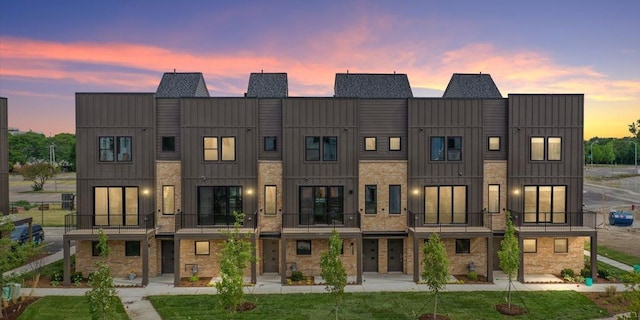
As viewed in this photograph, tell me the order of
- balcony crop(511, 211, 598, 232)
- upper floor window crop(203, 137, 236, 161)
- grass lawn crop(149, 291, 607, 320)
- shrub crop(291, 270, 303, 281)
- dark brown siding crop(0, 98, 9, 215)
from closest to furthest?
grass lawn crop(149, 291, 607, 320), shrub crop(291, 270, 303, 281), balcony crop(511, 211, 598, 232), upper floor window crop(203, 137, 236, 161), dark brown siding crop(0, 98, 9, 215)

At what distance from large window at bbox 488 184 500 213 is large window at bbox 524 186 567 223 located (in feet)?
4.90

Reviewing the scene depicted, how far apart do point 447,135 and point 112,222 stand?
62.5 ft

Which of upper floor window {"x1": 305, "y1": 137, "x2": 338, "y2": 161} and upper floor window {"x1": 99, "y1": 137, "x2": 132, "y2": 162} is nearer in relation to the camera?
upper floor window {"x1": 99, "y1": 137, "x2": 132, "y2": 162}

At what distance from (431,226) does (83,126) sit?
19.8 metres

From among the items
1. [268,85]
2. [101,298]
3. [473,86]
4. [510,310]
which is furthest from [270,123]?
[510,310]

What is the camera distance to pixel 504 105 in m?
23.6

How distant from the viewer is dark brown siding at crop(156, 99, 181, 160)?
912 inches

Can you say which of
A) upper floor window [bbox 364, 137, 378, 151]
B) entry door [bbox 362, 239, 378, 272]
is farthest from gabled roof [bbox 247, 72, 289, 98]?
entry door [bbox 362, 239, 378, 272]

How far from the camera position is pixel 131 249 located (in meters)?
22.7

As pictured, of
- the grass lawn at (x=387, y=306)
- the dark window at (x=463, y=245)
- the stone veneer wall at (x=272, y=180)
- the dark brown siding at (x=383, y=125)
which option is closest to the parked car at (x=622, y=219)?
the grass lawn at (x=387, y=306)

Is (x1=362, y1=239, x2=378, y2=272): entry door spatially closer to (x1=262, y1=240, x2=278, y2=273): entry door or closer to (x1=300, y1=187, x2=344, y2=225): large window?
(x1=300, y1=187, x2=344, y2=225): large window

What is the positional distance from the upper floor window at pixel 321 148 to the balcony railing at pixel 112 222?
9.22 metres

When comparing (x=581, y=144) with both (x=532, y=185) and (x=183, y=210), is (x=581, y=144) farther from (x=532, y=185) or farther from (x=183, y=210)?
(x=183, y=210)

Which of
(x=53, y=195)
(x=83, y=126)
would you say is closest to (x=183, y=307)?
(x=83, y=126)
